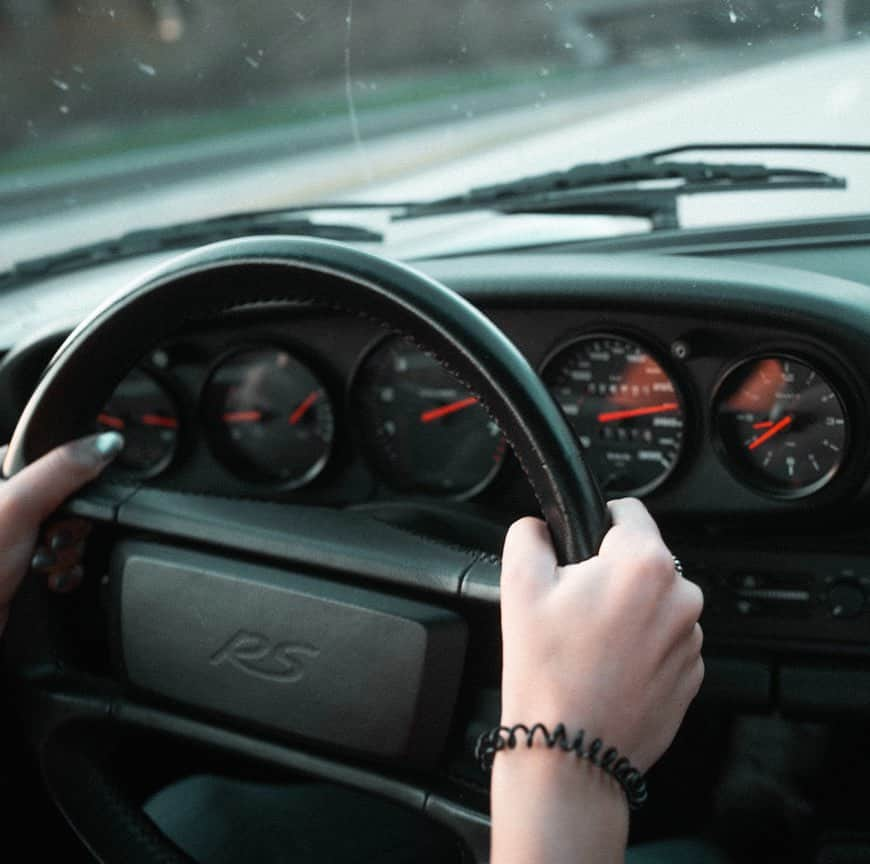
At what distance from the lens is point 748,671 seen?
2064 mm

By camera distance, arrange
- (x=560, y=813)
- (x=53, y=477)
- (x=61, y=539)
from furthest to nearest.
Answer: (x=61, y=539), (x=53, y=477), (x=560, y=813)

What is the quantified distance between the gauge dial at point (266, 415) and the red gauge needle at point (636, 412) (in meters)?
0.51

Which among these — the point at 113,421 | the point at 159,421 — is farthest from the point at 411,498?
the point at 113,421

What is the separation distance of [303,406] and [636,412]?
25.2 inches

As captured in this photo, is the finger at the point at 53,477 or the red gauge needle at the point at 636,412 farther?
the red gauge needle at the point at 636,412

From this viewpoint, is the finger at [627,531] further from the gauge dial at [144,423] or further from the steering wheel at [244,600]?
the gauge dial at [144,423]

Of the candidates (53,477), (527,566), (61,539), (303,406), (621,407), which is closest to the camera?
(527,566)

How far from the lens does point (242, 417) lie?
240 cm

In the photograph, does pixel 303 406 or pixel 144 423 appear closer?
pixel 303 406

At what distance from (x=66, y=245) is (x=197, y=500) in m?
1.20

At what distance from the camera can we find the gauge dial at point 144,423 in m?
2.39

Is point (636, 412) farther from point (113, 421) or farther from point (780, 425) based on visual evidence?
point (113, 421)

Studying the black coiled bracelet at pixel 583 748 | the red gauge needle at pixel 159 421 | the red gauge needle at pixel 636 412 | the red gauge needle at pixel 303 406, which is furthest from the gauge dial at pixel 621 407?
the black coiled bracelet at pixel 583 748

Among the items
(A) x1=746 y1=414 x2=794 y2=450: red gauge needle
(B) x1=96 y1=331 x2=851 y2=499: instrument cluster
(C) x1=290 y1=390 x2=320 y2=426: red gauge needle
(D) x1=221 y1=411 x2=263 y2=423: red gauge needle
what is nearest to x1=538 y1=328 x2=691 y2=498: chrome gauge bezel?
(B) x1=96 y1=331 x2=851 y2=499: instrument cluster
